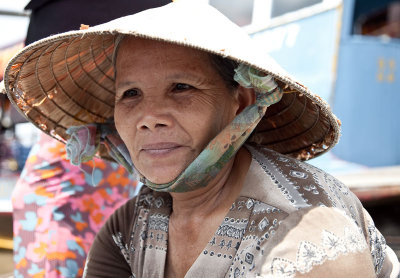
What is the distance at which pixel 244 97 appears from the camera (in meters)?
1.49

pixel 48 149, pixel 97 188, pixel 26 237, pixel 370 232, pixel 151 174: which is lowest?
pixel 26 237

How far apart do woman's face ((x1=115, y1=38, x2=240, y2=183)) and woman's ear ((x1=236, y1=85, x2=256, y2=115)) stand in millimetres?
73

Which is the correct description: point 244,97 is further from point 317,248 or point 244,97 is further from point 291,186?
point 317,248

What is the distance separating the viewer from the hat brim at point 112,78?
1223mm

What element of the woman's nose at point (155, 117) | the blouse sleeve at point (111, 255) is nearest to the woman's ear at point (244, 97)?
the woman's nose at point (155, 117)

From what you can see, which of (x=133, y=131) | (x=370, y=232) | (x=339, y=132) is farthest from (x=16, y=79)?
(x=370, y=232)

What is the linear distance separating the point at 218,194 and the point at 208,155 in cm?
18

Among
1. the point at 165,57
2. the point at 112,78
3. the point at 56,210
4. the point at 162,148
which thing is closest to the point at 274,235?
the point at 162,148

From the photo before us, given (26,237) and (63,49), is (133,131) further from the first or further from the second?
(26,237)

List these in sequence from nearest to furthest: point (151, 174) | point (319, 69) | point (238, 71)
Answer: point (238, 71) → point (151, 174) → point (319, 69)

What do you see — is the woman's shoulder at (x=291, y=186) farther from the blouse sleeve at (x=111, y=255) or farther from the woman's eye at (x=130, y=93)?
the blouse sleeve at (x=111, y=255)

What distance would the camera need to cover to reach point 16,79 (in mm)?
1670

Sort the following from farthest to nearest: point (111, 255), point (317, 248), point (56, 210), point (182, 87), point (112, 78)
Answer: point (56, 210) < point (112, 78) < point (111, 255) < point (182, 87) < point (317, 248)

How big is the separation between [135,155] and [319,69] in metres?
4.00
